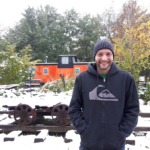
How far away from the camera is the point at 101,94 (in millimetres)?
1507

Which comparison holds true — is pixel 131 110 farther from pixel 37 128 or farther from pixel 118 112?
pixel 37 128

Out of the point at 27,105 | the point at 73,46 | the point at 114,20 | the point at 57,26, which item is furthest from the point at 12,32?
the point at 27,105

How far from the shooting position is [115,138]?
4.75ft

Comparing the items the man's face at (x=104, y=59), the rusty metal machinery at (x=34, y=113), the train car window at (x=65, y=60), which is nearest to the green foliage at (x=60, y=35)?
the train car window at (x=65, y=60)

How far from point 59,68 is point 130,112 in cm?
1337

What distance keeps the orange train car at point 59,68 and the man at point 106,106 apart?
12.6 m

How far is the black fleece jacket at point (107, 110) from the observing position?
146cm

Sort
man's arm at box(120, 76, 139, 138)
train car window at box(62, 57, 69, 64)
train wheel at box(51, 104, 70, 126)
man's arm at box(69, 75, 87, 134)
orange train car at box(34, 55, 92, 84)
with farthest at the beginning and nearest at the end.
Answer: train car window at box(62, 57, 69, 64), orange train car at box(34, 55, 92, 84), train wheel at box(51, 104, 70, 126), man's arm at box(69, 75, 87, 134), man's arm at box(120, 76, 139, 138)

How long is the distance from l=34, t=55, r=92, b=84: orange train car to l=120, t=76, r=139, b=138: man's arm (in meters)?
12.6

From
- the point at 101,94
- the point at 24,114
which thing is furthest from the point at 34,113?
the point at 101,94

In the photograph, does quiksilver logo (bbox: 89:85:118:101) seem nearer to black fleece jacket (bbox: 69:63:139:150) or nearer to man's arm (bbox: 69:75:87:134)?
black fleece jacket (bbox: 69:63:139:150)

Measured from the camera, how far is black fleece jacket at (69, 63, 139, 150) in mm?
1456

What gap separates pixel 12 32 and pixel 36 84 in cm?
1916

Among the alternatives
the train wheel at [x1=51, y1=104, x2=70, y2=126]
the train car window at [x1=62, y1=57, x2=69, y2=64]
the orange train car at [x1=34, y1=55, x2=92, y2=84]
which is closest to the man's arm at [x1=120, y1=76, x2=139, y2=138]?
the train wheel at [x1=51, y1=104, x2=70, y2=126]
